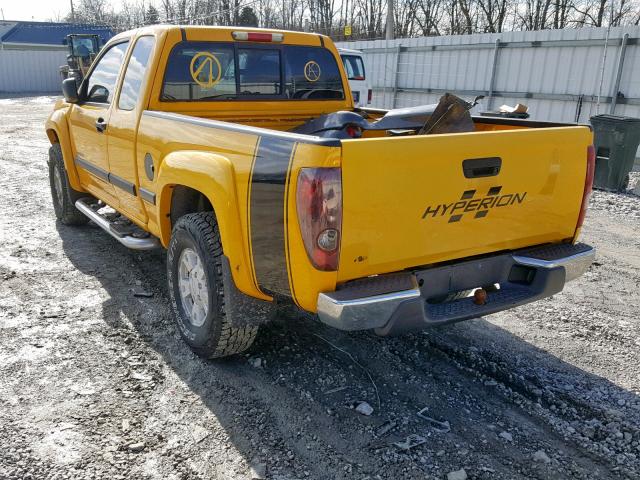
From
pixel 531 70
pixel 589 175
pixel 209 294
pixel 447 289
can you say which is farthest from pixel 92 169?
pixel 531 70

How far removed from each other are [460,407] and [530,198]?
1.24m

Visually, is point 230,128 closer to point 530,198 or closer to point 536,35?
point 530,198

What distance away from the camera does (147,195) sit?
13.4 feet

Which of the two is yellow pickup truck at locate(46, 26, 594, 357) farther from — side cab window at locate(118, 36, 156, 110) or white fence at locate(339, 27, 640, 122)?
white fence at locate(339, 27, 640, 122)

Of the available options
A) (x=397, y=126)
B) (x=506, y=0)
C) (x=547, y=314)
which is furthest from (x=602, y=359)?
(x=506, y=0)

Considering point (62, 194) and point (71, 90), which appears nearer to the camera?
point (71, 90)

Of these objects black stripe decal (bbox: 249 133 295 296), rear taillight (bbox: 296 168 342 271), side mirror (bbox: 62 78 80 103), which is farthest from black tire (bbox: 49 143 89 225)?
rear taillight (bbox: 296 168 342 271)

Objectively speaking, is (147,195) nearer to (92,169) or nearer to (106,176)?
(106,176)

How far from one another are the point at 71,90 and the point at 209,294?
306 centimetres

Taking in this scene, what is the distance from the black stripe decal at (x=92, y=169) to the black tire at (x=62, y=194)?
464mm

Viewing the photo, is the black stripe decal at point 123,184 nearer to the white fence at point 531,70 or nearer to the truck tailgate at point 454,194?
the truck tailgate at point 454,194

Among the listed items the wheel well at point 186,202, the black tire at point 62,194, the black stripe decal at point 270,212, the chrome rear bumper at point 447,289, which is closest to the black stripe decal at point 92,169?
the black tire at point 62,194

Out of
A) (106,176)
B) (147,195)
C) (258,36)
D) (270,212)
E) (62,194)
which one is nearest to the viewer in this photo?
(270,212)

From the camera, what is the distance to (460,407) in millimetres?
3215
